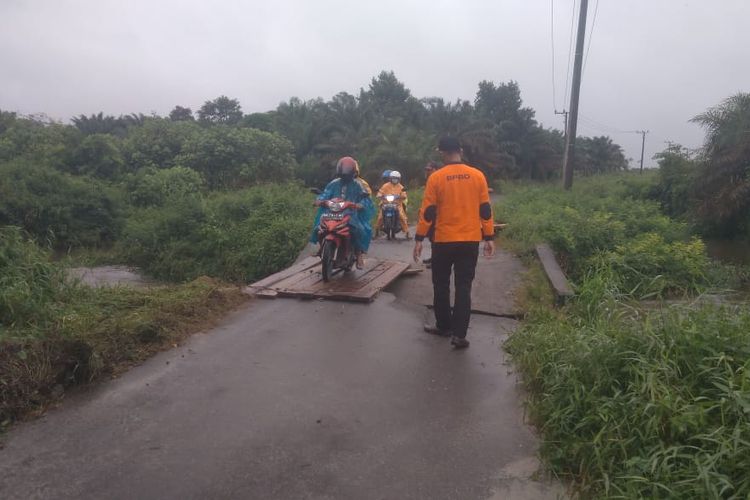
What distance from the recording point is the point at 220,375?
4.63m

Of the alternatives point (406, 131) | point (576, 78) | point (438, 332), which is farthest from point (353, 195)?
point (406, 131)

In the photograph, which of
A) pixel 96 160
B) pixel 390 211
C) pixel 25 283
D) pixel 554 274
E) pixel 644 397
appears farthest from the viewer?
pixel 96 160

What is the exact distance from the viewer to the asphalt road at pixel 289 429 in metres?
Answer: 3.19

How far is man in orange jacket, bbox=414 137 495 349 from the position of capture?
547cm

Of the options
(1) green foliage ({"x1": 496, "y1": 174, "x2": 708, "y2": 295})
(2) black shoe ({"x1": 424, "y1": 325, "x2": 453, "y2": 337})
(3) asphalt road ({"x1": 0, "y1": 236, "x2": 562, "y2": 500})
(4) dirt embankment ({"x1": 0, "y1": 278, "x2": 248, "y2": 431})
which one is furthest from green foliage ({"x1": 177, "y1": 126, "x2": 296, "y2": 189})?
(3) asphalt road ({"x1": 0, "y1": 236, "x2": 562, "y2": 500})

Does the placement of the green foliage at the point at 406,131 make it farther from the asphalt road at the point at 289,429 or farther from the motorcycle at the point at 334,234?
the asphalt road at the point at 289,429

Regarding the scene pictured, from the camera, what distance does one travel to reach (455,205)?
546 centimetres

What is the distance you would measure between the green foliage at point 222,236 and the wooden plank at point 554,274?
4.82 m

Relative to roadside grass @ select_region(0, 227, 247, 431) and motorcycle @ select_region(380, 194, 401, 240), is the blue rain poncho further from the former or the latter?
motorcycle @ select_region(380, 194, 401, 240)

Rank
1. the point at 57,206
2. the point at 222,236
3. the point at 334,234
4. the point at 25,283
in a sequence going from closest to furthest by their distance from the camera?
the point at 25,283
the point at 334,234
the point at 222,236
the point at 57,206

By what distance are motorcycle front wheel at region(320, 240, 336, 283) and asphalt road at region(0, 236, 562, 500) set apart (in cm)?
197

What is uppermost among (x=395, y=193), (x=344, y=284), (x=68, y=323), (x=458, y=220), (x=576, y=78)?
(x=576, y=78)

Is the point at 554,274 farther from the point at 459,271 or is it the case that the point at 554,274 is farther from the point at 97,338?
the point at 97,338

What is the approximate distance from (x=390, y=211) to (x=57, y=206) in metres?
10.1
